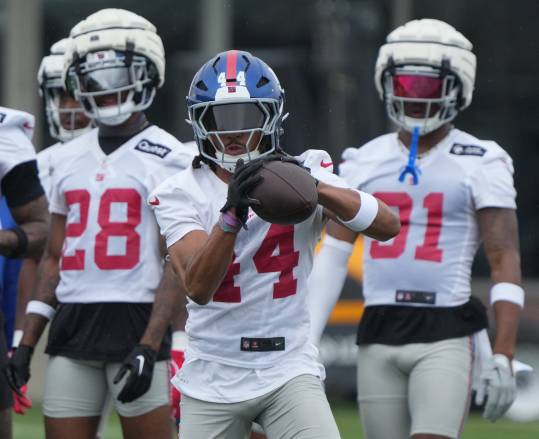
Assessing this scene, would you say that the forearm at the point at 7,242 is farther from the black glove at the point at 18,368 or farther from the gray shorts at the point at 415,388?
the gray shorts at the point at 415,388

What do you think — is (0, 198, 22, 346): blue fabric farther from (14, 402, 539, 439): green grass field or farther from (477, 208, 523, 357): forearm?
(14, 402, 539, 439): green grass field

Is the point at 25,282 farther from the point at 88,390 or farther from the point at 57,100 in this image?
the point at 88,390

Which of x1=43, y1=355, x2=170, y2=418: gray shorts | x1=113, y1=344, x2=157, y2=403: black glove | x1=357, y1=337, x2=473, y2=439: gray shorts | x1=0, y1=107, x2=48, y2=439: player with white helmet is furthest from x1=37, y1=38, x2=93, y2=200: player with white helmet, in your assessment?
x1=357, y1=337, x2=473, y2=439: gray shorts

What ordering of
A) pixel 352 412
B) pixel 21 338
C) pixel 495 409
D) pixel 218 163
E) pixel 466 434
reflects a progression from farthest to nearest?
pixel 352 412
pixel 466 434
pixel 21 338
pixel 495 409
pixel 218 163

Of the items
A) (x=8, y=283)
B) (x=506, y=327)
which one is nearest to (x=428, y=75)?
(x=506, y=327)

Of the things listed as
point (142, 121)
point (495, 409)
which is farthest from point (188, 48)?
point (495, 409)

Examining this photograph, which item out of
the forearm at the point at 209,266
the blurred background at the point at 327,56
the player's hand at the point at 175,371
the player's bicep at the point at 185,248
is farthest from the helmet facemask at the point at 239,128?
the blurred background at the point at 327,56

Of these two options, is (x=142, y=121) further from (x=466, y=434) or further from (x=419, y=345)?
(x=466, y=434)

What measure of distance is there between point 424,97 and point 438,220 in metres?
0.53

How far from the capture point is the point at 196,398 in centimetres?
503

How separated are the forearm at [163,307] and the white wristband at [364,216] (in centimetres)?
125

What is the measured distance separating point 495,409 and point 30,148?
2.11 m

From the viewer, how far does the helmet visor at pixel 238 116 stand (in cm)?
496

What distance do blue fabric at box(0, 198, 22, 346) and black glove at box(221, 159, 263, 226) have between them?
1.94m
